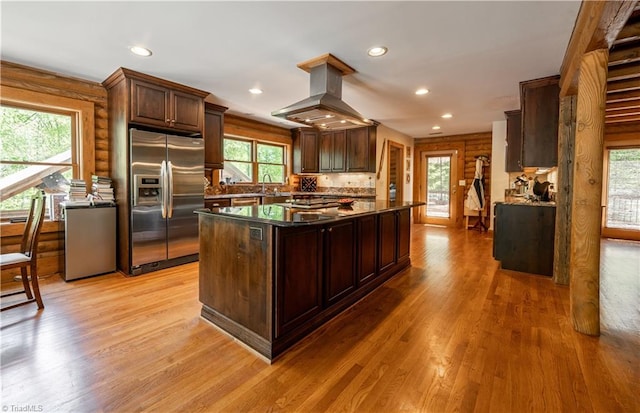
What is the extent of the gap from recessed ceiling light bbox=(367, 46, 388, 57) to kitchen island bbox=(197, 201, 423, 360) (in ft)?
5.10

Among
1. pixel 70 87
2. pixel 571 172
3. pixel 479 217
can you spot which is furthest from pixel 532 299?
pixel 70 87

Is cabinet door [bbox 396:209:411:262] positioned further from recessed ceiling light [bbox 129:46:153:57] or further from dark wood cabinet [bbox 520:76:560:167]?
recessed ceiling light [bbox 129:46:153:57]

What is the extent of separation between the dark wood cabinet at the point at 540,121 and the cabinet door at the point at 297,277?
3.15m

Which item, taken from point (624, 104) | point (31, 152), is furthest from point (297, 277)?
point (624, 104)

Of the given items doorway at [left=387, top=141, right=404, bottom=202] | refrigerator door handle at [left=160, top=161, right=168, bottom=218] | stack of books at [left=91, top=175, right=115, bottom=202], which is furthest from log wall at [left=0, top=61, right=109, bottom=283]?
doorway at [left=387, top=141, right=404, bottom=202]

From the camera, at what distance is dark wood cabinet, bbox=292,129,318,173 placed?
271 inches

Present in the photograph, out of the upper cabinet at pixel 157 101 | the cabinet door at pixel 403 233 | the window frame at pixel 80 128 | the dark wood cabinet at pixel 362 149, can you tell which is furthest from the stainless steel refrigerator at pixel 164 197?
the dark wood cabinet at pixel 362 149

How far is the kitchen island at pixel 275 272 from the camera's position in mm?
1966

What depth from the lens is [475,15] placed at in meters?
2.31

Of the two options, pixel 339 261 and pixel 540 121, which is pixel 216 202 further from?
pixel 540 121

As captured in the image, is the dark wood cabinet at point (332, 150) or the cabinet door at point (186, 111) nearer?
the cabinet door at point (186, 111)

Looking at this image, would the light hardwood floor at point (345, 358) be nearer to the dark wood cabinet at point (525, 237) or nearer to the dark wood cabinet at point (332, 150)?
the dark wood cabinet at point (525, 237)

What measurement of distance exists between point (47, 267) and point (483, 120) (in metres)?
7.44

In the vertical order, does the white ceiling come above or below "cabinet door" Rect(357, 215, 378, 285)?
above
